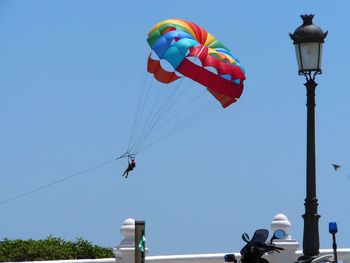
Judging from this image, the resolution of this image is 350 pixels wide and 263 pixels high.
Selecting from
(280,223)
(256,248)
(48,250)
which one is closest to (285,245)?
(280,223)

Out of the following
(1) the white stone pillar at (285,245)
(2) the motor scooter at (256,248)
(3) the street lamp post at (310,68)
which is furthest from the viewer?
(1) the white stone pillar at (285,245)

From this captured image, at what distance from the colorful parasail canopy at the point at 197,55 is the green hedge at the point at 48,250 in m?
4.91

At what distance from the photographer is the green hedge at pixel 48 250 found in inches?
998

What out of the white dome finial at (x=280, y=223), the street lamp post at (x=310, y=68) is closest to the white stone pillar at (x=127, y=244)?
the white dome finial at (x=280, y=223)

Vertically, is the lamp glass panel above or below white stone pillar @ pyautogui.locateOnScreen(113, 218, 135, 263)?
above

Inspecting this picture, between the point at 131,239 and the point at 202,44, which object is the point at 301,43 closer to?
the point at 131,239

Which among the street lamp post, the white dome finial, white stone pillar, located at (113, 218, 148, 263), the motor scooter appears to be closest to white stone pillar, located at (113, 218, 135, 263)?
white stone pillar, located at (113, 218, 148, 263)

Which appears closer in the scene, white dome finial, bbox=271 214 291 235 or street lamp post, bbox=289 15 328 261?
street lamp post, bbox=289 15 328 261

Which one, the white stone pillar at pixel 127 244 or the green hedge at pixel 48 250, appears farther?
the green hedge at pixel 48 250

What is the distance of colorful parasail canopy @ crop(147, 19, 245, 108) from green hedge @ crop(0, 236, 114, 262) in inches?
193

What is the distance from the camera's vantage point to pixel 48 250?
2539 centimetres

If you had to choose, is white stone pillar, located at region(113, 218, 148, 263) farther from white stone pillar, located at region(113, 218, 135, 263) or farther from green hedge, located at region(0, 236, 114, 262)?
green hedge, located at region(0, 236, 114, 262)

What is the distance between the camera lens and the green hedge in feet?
83.2

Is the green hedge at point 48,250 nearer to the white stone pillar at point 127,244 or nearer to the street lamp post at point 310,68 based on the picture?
the white stone pillar at point 127,244
